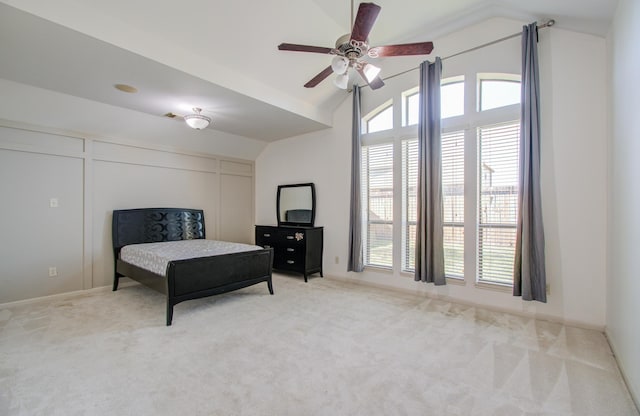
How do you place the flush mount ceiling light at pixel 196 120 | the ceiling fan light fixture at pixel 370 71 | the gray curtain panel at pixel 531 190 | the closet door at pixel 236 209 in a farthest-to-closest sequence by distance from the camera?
the closet door at pixel 236 209
the flush mount ceiling light at pixel 196 120
the gray curtain panel at pixel 531 190
the ceiling fan light fixture at pixel 370 71

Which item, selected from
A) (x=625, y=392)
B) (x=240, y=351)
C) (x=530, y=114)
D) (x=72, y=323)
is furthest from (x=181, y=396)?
(x=530, y=114)

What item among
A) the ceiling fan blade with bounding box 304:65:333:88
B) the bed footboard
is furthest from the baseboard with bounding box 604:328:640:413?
the bed footboard

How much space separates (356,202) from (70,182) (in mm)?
4164

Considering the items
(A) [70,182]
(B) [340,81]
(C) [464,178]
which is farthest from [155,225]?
(C) [464,178]

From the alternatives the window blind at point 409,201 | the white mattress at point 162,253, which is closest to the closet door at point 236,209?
the white mattress at point 162,253

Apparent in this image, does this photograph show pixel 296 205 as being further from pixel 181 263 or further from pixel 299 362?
pixel 299 362

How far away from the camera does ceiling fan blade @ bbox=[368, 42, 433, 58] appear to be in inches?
96.4

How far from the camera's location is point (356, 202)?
15.6 feet

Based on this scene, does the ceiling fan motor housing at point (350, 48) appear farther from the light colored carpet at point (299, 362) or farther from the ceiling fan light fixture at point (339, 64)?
the light colored carpet at point (299, 362)

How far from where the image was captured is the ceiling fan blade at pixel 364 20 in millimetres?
1971

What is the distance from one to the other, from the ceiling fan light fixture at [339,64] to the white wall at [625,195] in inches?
76.5

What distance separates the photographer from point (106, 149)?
4.58 metres

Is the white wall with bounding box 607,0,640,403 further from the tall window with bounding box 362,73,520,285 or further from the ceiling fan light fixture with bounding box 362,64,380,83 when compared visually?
the ceiling fan light fixture with bounding box 362,64,380,83

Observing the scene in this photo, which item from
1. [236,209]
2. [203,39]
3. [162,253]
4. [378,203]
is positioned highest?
[203,39]
